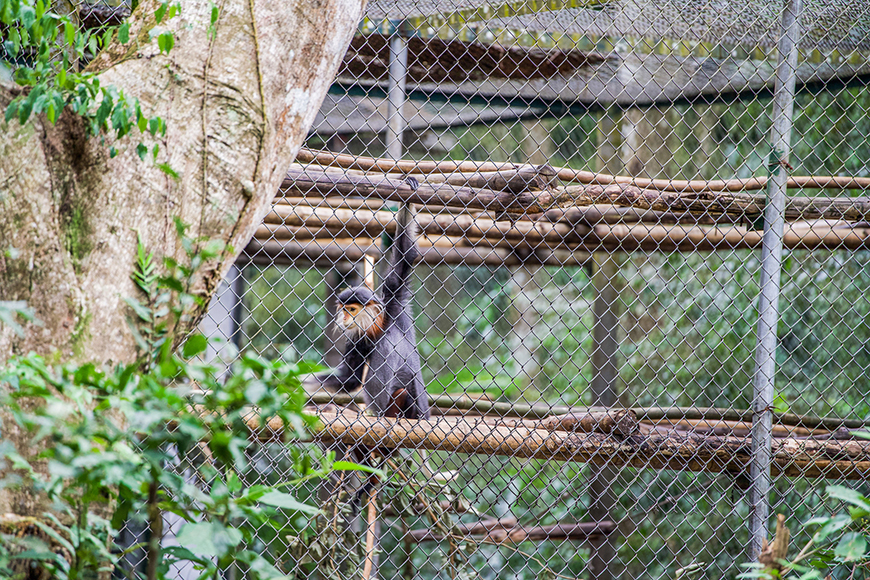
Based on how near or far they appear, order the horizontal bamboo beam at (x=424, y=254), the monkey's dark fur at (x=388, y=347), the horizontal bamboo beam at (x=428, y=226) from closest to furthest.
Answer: the horizontal bamboo beam at (x=428, y=226)
the monkey's dark fur at (x=388, y=347)
the horizontal bamboo beam at (x=424, y=254)

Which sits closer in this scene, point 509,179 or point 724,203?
point 509,179

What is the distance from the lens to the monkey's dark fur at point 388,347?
315 centimetres

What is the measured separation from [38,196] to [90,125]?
131 millimetres

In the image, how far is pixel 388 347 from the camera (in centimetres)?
356

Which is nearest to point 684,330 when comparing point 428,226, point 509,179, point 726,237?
point 726,237

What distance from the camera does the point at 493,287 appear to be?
6.05 meters

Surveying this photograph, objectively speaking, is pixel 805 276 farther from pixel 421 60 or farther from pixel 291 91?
pixel 291 91

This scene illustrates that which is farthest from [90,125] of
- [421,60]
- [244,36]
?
[421,60]

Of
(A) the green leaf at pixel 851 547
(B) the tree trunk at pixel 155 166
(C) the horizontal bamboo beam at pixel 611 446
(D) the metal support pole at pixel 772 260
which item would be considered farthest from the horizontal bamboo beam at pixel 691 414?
(B) the tree trunk at pixel 155 166

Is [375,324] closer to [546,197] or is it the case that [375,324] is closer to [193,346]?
[546,197]

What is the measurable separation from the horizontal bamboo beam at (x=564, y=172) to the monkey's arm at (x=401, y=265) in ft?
0.33

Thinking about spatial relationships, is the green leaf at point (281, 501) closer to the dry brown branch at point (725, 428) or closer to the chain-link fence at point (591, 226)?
the chain-link fence at point (591, 226)

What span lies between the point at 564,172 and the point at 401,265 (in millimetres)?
863

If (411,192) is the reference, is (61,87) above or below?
above
